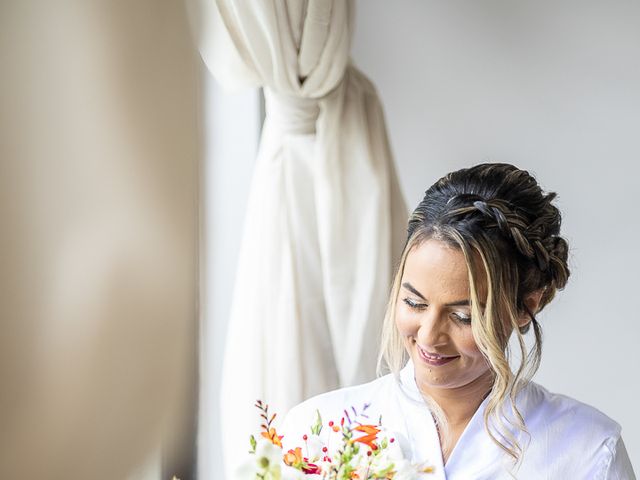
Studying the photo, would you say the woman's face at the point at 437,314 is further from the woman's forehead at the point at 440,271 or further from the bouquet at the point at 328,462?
the bouquet at the point at 328,462

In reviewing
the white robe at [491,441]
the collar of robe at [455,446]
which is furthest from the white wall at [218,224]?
the collar of robe at [455,446]

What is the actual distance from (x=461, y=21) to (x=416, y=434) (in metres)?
1.33

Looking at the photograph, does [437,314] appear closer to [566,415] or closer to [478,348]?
[478,348]

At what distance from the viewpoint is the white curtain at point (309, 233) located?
2240 mm

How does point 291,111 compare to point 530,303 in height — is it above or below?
above

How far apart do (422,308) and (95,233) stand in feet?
2.33

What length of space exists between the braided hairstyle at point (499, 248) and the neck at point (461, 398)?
1.1 inches

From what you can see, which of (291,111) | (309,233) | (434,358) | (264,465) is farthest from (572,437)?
(291,111)

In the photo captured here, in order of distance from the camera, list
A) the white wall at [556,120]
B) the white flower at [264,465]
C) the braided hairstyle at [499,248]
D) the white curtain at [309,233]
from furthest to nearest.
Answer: the white wall at [556,120], the white curtain at [309,233], the braided hairstyle at [499,248], the white flower at [264,465]

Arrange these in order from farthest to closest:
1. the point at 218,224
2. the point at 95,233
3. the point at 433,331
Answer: the point at 218,224 → the point at 95,233 → the point at 433,331

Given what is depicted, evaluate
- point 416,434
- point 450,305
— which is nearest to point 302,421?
point 416,434

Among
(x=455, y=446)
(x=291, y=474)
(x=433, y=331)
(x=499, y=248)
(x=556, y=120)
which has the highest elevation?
(x=556, y=120)

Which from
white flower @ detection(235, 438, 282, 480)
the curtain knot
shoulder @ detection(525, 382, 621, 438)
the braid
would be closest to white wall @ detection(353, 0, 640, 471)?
the curtain knot

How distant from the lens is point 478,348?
1.57m
